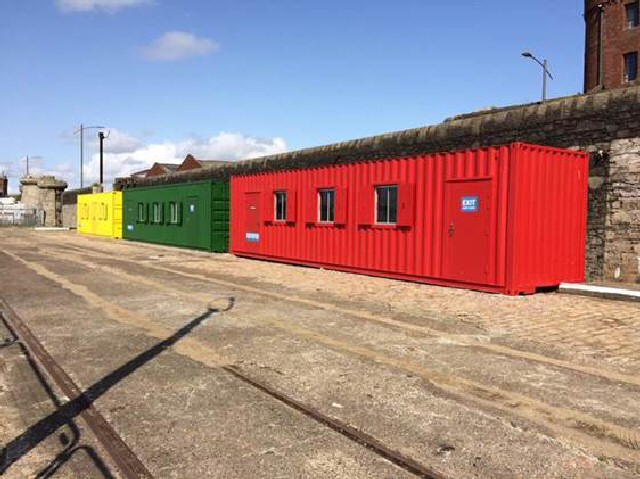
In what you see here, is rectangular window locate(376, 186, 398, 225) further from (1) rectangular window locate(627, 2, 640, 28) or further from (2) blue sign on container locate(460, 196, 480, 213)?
(1) rectangular window locate(627, 2, 640, 28)

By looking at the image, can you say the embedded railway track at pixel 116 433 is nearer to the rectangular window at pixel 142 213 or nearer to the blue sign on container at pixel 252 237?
the blue sign on container at pixel 252 237

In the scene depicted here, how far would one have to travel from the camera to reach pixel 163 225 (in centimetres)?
2911

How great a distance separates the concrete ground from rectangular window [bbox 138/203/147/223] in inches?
826

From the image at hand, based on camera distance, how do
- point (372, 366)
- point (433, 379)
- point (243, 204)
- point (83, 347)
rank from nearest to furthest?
point (433, 379) → point (372, 366) → point (83, 347) → point (243, 204)

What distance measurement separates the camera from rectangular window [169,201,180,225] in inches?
1070

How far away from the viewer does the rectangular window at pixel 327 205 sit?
54.7 feet

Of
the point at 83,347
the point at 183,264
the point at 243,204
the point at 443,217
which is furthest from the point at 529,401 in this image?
the point at 243,204

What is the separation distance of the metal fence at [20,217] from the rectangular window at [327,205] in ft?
171

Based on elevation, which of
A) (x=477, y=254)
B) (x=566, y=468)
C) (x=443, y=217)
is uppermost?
(x=443, y=217)

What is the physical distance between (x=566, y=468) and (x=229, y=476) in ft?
7.41

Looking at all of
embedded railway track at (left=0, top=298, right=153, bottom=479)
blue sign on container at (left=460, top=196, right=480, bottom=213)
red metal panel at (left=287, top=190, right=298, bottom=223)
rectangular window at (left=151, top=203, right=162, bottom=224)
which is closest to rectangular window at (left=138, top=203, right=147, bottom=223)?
rectangular window at (left=151, top=203, right=162, bottom=224)

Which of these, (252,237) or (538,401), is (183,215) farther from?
(538,401)

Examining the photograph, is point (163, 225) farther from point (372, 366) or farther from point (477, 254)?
point (372, 366)

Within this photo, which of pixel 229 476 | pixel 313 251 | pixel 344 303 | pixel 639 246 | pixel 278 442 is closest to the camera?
pixel 229 476
